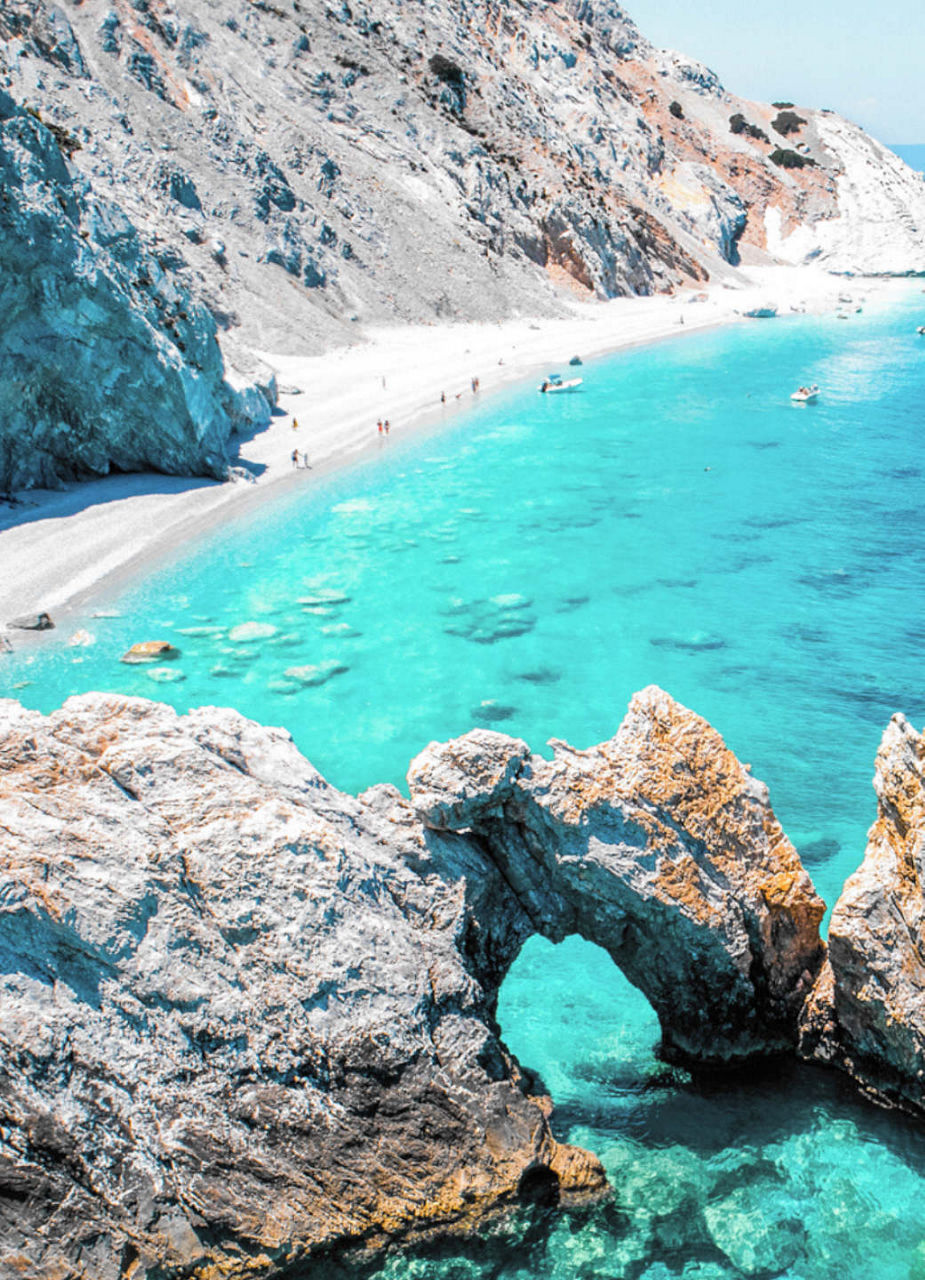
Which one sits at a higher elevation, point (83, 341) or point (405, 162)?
point (405, 162)

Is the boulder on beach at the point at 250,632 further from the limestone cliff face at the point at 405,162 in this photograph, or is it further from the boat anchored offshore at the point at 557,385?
the boat anchored offshore at the point at 557,385

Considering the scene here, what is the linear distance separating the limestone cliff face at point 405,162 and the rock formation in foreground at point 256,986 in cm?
4809

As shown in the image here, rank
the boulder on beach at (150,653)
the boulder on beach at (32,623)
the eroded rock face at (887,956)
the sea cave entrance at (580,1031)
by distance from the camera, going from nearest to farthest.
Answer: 1. the eroded rock face at (887,956)
2. the sea cave entrance at (580,1031)
3. the boulder on beach at (150,653)
4. the boulder on beach at (32,623)

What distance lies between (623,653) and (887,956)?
19161 millimetres

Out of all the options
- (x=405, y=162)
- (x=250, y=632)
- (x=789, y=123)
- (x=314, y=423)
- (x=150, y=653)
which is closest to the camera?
(x=150, y=653)

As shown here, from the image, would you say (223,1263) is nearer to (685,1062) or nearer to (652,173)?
(685,1062)

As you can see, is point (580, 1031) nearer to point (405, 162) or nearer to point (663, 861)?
point (663, 861)

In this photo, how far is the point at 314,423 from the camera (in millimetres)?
57688

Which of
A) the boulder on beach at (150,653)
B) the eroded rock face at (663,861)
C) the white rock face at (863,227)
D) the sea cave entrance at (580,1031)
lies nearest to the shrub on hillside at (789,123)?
the white rock face at (863,227)

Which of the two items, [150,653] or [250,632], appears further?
[250,632]

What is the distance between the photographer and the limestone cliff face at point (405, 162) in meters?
73.0

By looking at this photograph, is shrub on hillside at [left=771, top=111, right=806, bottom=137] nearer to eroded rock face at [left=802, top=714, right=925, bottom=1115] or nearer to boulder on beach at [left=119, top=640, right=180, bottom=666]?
boulder on beach at [left=119, top=640, right=180, bottom=666]

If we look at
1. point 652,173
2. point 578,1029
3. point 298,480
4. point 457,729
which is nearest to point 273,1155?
point 578,1029

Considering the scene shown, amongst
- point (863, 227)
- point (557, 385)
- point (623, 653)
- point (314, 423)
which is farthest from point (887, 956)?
point (863, 227)
